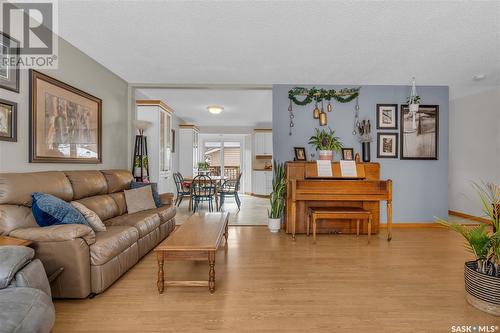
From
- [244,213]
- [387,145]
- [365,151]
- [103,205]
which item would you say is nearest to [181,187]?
[244,213]

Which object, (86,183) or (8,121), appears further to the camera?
(86,183)

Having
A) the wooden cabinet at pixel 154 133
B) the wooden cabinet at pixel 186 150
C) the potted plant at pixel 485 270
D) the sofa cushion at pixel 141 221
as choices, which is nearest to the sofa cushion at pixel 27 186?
the sofa cushion at pixel 141 221

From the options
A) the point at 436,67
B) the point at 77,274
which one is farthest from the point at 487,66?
the point at 77,274

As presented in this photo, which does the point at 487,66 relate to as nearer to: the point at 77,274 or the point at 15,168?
the point at 77,274

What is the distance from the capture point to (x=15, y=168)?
7.84 feet

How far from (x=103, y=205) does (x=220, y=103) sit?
3.75 metres

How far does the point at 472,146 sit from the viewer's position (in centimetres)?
523

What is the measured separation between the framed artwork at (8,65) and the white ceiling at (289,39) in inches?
20.6

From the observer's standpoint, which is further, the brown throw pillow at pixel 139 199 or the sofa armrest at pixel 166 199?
the sofa armrest at pixel 166 199

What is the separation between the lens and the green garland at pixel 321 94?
4.47 meters

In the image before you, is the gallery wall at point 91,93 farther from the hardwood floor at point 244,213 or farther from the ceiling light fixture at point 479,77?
the ceiling light fixture at point 479,77

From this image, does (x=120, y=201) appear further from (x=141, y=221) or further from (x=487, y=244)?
(x=487, y=244)

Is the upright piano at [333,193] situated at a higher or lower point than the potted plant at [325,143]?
lower

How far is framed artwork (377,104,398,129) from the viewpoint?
4543mm
